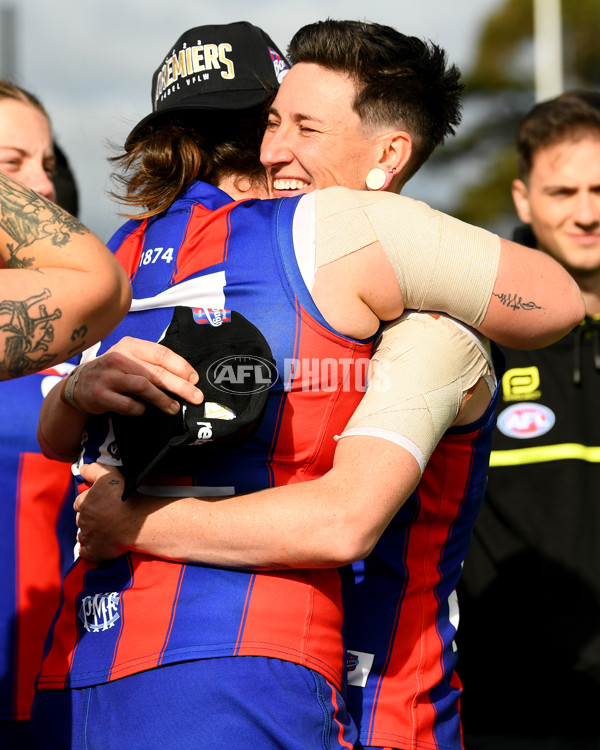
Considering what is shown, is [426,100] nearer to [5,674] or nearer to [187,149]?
[187,149]

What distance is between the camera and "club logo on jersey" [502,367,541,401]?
3697 millimetres

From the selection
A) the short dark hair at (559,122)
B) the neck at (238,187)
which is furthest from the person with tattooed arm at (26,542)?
the short dark hair at (559,122)

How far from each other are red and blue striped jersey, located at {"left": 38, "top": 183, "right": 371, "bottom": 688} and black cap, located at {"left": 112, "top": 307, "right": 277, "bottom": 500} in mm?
58

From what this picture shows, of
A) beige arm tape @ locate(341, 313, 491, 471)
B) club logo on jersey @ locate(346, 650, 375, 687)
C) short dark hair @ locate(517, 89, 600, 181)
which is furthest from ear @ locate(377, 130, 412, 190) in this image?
short dark hair @ locate(517, 89, 600, 181)

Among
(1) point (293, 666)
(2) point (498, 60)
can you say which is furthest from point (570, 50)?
(1) point (293, 666)

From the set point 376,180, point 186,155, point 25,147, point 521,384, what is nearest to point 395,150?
point 376,180

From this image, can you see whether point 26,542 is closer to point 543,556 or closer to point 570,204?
point 543,556

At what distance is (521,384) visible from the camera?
12.2 ft

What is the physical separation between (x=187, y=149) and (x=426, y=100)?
2.47 ft

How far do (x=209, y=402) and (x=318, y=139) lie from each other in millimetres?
935

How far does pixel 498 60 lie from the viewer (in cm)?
2417

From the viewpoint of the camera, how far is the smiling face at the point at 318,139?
241cm

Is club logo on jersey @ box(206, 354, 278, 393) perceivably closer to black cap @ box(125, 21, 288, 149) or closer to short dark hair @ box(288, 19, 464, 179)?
black cap @ box(125, 21, 288, 149)

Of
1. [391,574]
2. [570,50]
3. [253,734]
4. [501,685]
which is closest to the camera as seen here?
[253,734]
